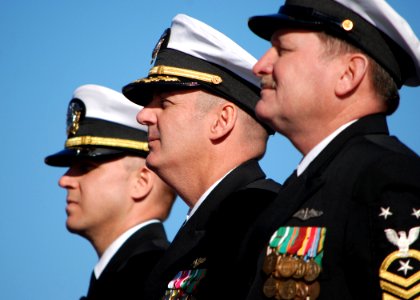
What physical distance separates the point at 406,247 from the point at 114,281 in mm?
3482

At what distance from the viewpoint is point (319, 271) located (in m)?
3.42

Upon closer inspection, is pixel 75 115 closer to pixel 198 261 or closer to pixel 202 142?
pixel 202 142

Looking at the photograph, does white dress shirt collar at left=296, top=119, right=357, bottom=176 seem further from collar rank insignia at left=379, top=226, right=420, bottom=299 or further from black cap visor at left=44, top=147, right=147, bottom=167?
black cap visor at left=44, top=147, right=147, bottom=167

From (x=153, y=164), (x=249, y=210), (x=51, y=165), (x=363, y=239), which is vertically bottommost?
(x=363, y=239)

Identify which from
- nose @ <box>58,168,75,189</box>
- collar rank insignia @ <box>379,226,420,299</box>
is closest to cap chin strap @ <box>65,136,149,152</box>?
nose @ <box>58,168,75,189</box>

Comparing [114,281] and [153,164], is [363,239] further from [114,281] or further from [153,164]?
[114,281]

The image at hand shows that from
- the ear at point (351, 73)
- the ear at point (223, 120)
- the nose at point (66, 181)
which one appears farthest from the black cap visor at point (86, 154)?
the ear at point (351, 73)

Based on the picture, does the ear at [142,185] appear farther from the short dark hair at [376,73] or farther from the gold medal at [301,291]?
the gold medal at [301,291]

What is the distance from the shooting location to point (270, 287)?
3529mm

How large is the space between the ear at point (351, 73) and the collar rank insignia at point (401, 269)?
0.75 meters

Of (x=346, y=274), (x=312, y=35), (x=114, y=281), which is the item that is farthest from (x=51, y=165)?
(x=346, y=274)

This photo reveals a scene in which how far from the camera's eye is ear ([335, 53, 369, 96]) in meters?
3.78

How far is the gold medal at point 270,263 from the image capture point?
11.7 ft

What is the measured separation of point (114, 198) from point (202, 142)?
175 centimetres
